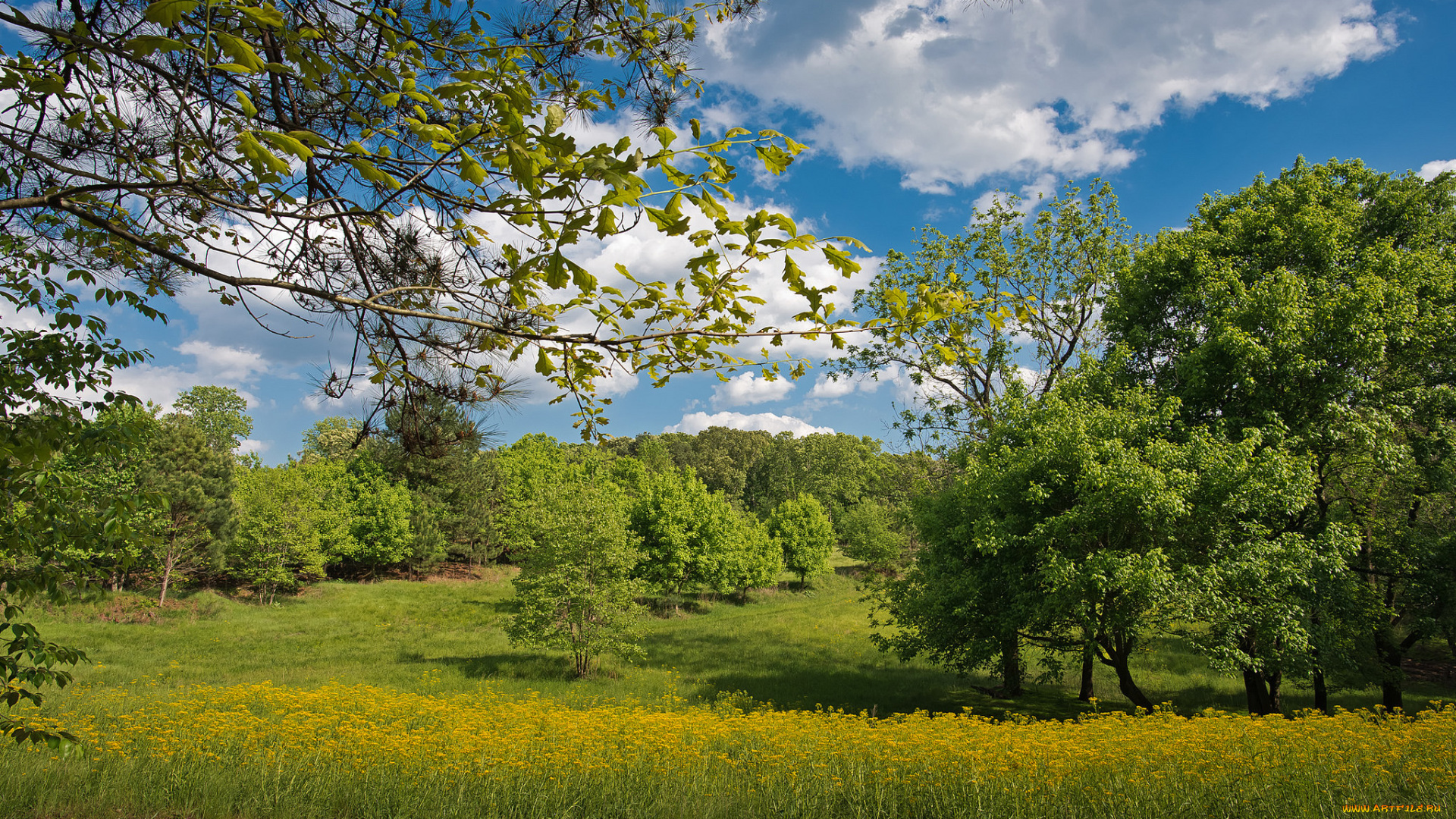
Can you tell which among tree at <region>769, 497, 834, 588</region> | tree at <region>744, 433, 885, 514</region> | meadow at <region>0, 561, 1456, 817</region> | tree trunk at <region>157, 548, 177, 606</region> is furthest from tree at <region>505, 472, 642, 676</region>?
tree at <region>744, 433, 885, 514</region>

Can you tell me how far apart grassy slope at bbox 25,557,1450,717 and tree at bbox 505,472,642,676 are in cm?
106

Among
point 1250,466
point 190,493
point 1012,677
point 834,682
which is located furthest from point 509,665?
point 190,493

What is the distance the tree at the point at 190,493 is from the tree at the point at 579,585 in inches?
691

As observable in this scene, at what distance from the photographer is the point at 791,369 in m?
3.34

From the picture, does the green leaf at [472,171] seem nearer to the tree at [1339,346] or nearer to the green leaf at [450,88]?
the green leaf at [450,88]

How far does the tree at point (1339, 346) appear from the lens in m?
10.5

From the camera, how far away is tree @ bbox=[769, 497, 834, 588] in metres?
43.5

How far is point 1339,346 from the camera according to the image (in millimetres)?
10477

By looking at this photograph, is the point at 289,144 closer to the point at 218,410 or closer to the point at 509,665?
the point at 509,665

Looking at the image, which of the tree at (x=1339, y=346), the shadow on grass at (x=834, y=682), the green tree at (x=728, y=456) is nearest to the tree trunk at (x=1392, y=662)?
the tree at (x=1339, y=346)

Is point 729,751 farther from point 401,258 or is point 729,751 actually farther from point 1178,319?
point 1178,319

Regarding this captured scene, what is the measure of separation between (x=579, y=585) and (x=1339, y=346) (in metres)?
17.3

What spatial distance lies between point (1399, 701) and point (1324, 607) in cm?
465

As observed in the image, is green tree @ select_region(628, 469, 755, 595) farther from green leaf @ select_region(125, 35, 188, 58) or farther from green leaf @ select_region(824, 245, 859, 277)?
green leaf @ select_region(125, 35, 188, 58)
